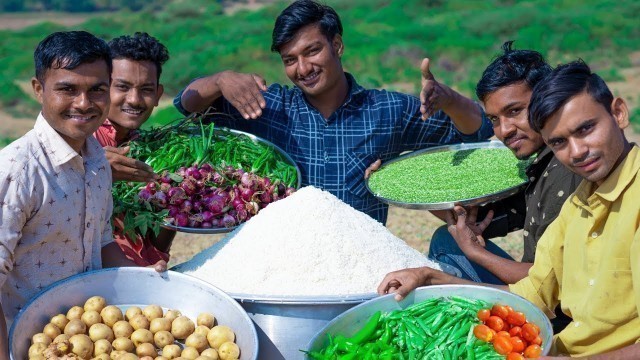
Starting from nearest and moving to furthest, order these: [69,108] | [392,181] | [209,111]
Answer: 1. [69,108]
2. [392,181]
3. [209,111]

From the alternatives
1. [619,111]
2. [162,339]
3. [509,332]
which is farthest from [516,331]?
[162,339]

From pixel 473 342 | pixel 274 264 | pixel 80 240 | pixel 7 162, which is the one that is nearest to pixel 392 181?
pixel 274 264

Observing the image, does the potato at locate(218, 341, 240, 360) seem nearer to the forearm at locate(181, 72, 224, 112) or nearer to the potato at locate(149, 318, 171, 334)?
the potato at locate(149, 318, 171, 334)

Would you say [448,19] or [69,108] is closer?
[69,108]

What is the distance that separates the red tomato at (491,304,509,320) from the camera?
2665mm

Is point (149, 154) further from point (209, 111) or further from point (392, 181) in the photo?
point (392, 181)

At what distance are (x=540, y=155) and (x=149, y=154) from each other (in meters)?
1.68

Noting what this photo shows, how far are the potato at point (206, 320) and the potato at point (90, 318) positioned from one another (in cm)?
34

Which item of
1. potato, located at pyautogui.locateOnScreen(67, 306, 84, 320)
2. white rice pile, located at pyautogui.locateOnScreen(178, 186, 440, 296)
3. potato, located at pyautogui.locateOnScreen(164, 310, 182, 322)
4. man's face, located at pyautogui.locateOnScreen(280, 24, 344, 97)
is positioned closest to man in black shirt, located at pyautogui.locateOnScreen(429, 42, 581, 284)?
white rice pile, located at pyautogui.locateOnScreen(178, 186, 440, 296)

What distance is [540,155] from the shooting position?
323 cm

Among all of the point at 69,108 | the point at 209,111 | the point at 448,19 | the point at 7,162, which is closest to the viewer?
the point at 7,162

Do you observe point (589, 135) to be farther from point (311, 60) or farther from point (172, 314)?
point (311, 60)

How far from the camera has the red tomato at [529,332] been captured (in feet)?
8.45

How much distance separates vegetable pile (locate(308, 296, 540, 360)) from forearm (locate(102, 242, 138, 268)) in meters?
0.93
